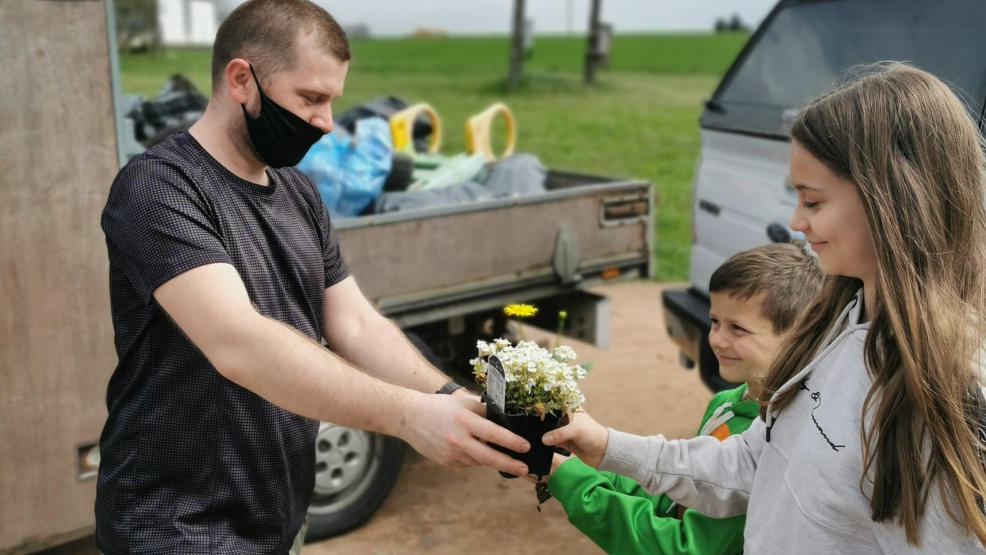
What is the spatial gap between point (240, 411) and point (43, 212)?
1559 mm

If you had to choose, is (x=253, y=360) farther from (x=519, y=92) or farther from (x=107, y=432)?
(x=519, y=92)

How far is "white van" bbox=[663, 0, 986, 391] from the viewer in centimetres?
379

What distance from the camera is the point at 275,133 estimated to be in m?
2.19

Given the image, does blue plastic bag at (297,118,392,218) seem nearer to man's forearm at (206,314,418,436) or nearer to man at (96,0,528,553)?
man at (96,0,528,553)

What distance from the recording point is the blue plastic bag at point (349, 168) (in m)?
4.64

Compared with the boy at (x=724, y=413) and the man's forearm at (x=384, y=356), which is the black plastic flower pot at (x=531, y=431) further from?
the man's forearm at (x=384, y=356)

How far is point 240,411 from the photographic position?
2105 millimetres

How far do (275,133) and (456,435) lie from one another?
0.76 metres

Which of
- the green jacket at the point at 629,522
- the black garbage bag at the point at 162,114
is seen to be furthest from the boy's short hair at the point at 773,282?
the black garbage bag at the point at 162,114

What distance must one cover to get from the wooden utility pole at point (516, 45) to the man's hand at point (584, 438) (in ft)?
84.2

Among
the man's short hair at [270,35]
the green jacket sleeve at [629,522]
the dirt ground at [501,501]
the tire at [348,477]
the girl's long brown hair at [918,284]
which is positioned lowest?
the dirt ground at [501,501]

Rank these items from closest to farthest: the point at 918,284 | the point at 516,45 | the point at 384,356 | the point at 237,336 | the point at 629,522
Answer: the point at 918,284
the point at 237,336
the point at 629,522
the point at 384,356
the point at 516,45

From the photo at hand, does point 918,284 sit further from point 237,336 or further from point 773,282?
point 237,336

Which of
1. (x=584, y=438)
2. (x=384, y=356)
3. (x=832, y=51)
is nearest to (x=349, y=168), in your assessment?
(x=832, y=51)
